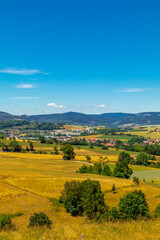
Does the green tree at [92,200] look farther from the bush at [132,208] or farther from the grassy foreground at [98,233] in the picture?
the grassy foreground at [98,233]

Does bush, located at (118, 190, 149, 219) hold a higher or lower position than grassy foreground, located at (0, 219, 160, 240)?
lower

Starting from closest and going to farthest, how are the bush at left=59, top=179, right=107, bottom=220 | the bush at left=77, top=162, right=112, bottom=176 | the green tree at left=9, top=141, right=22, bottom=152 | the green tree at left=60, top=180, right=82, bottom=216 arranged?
1. the bush at left=59, top=179, right=107, bottom=220
2. the green tree at left=60, top=180, right=82, bottom=216
3. the bush at left=77, top=162, right=112, bottom=176
4. the green tree at left=9, top=141, right=22, bottom=152

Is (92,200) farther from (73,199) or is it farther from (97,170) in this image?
(97,170)

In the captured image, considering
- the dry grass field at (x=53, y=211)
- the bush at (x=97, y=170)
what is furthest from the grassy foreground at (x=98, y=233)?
the bush at (x=97, y=170)

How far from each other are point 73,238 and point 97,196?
111ft

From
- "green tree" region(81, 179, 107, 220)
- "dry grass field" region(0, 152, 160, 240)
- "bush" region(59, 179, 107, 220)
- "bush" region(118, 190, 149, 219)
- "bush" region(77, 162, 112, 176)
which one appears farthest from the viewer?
"bush" region(77, 162, 112, 176)

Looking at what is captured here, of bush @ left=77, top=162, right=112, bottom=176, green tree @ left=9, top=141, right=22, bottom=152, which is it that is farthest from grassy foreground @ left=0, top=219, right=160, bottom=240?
green tree @ left=9, top=141, right=22, bottom=152

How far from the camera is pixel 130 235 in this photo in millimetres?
13703

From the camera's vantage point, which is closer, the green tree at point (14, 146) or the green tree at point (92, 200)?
the green tree at point (92, 200)

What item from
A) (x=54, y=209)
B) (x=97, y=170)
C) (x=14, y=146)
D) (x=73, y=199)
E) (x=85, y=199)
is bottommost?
(x=97, y=170)

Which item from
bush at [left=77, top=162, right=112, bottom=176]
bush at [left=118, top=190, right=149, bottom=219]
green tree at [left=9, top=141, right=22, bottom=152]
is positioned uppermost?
bush at [left=118, top=190, right=149, bottom=219]

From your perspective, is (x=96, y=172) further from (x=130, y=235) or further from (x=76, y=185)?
(x=130, y=235)

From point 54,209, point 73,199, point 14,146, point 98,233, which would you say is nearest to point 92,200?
point 73,199

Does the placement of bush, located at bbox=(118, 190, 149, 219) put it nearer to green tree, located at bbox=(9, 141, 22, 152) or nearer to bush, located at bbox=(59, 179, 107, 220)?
bush, located at bbox=(59, 179, 107, 220)
